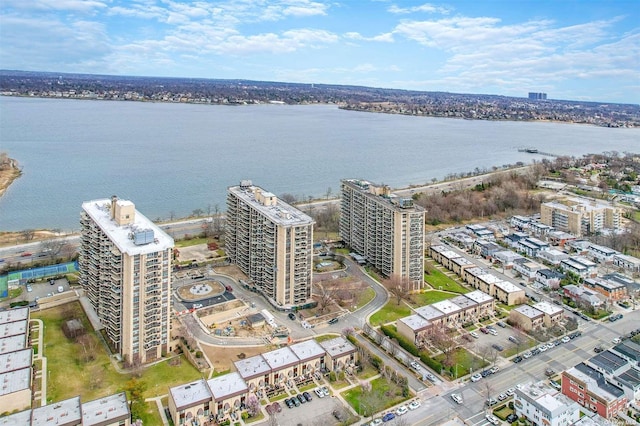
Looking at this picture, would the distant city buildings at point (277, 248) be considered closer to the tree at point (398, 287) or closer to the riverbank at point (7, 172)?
the tree at point (398, 287)

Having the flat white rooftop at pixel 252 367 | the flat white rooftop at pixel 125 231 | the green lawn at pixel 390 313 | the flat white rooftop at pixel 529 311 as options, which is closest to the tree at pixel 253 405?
the flat white rooftop at pixel 252 367

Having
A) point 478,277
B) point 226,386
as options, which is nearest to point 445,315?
point 478,277

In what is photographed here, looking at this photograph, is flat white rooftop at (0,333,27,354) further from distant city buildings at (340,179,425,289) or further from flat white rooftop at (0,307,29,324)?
distant city buildings at (340,179,425,289)

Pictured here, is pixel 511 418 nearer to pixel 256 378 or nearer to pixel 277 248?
pixel 256 378

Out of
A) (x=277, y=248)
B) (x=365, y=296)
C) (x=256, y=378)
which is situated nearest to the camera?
(x=256, y=378)

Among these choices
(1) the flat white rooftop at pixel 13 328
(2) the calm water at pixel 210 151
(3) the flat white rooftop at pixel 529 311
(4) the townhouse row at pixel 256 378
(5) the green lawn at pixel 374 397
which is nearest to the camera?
(4) the townhouse row at pixel 256 378

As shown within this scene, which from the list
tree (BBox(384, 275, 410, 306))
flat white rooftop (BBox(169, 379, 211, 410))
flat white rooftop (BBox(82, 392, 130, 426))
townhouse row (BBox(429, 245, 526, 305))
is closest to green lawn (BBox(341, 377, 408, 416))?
flat white rooftop (BBox(169, 379, 211, 410))

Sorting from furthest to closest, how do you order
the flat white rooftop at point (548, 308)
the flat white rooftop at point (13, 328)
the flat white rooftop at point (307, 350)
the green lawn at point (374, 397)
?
the flat white rooftop at point (548, 308) → the flat white rooftop at point (13, 328) → the flat white rooftop at point (307, 350) → the green lawn at point (374, 397)
